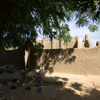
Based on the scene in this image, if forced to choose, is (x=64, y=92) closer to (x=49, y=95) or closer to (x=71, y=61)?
(x=49, y=95)

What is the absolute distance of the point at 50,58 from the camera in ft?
24.0

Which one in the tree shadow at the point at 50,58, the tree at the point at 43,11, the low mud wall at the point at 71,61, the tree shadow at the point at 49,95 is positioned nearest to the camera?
the tree at the point at 43,11

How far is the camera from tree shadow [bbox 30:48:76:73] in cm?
689

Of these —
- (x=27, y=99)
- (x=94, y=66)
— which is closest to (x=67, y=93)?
(x=27, y=99)

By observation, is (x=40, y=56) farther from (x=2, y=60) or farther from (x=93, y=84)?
(x=2, y=60)

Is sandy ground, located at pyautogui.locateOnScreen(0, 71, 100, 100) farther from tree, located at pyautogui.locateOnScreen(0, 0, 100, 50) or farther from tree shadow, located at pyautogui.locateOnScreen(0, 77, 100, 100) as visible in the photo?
tree, located at pyautogui.locateOnScreen(0, 0, 100, 50)

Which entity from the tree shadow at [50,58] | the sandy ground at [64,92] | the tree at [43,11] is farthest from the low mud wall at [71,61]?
the tree at [43,11]

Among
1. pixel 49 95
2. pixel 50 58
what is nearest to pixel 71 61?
pixel 50 58

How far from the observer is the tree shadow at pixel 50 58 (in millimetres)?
6895

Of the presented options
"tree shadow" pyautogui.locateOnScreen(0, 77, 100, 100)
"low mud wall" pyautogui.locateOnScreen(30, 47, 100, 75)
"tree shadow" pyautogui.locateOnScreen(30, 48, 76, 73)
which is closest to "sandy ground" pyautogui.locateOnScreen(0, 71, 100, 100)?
"tree shadow" pyautogui.locateOnScreen(0, 77, 100, 100)

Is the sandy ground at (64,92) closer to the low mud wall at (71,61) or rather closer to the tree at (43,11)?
the low mud wall at (71,61)

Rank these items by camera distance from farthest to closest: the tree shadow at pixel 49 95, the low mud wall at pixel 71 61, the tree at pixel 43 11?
the low mud wall at pixel 71 61 < the tree shadow at pixel 49 95 < the tree at pixel 43 11

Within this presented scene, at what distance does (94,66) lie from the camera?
21.3 ft

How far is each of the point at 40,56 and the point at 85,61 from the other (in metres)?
3.42
